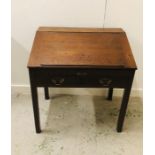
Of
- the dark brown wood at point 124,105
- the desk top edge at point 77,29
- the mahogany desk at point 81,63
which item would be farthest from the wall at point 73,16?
the dark brown wood at point 124,105

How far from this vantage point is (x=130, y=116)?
200 cm

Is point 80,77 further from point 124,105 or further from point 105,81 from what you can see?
point 124,105

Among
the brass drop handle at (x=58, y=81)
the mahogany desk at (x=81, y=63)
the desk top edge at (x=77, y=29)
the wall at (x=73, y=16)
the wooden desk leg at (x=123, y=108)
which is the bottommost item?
the wooden desk leg at (x=123, y=108)

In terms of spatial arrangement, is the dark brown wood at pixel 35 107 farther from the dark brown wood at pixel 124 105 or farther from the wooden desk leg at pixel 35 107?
the dark brown wood at pixel 124 105

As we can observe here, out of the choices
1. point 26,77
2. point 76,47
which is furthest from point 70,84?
point 26,77

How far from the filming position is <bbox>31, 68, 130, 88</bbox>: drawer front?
1.49 metres

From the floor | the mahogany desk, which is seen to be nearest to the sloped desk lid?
the mahogany desk

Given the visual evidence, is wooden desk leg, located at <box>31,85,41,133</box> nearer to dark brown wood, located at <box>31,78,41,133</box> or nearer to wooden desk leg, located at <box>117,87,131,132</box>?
dark brown wood, located at <box>31,78,41,133</box>

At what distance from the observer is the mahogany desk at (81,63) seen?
148cm

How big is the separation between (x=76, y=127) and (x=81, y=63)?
0.60 meters

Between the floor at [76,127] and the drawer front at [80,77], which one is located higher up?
the drawer front at [80,77]

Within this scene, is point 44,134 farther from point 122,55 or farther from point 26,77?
point 122,55
